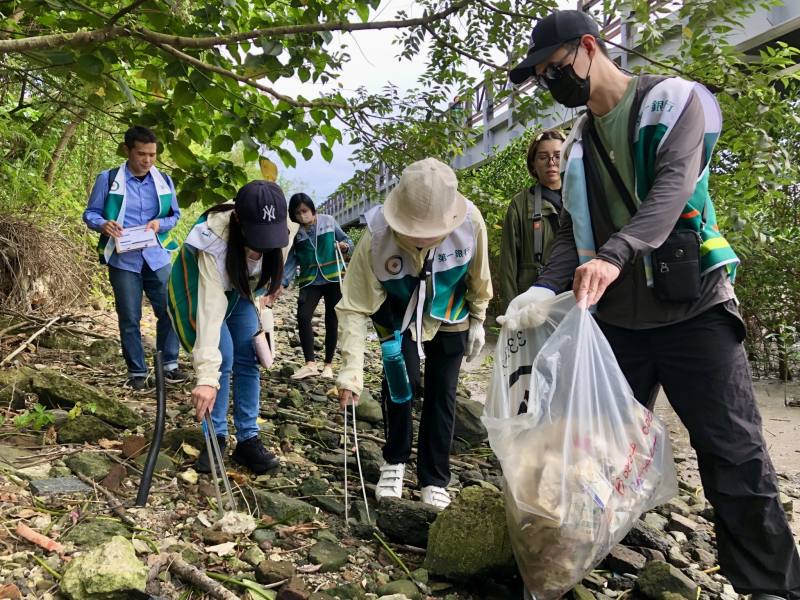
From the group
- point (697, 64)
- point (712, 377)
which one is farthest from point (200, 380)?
point (697, 64)

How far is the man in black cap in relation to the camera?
1751 millimetres

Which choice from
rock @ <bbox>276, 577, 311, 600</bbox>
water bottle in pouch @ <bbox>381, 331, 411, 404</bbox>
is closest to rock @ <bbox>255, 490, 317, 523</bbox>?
rock @ <bbox>276, 577, 311, 600</bbox>

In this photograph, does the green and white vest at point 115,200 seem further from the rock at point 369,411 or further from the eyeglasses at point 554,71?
the eyeglasses at point 554,71

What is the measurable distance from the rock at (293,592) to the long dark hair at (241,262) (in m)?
1.30

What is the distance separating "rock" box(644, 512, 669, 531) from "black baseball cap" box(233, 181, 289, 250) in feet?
6.85

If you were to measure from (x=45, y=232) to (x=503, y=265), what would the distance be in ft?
13.2

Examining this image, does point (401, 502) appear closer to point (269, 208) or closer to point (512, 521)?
point (512, 521)

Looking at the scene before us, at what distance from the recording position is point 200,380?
245cm

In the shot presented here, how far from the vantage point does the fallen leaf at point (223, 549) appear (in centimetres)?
222

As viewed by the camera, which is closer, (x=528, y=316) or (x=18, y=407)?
(x=528, y=316)

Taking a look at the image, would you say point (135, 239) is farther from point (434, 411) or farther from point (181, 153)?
point (434, 411)

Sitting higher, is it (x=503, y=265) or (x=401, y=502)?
(x=503, y=265)

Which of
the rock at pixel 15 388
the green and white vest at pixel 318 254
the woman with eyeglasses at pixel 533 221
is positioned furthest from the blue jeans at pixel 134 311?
the woman with eyeglasses at pixel 533 221

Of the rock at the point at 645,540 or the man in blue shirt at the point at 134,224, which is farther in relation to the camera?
the man in blue shirt at the point at 134,224
